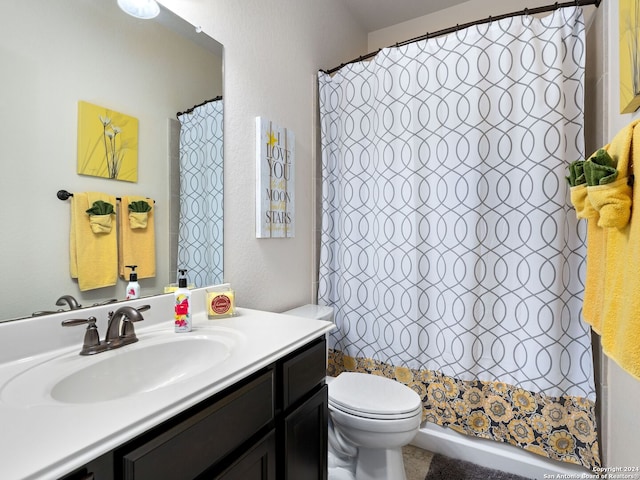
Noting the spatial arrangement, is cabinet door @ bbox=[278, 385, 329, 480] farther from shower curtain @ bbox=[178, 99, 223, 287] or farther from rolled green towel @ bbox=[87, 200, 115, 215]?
rolled green towel @ bbox=[87, 200, 115, 215]

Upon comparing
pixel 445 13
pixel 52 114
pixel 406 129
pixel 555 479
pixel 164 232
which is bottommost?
pixel 555 479

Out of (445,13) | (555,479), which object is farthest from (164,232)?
(445,13)

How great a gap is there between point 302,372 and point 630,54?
1.42 metres

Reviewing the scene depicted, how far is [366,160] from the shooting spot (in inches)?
75.4

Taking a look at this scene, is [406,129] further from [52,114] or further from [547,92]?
[52,114]

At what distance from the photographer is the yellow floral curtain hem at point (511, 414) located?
1.44 meters

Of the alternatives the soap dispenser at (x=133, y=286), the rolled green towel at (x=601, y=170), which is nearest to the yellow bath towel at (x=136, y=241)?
the soap dispenser at (x=133, y=286)

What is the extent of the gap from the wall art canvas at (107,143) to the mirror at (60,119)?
18mm

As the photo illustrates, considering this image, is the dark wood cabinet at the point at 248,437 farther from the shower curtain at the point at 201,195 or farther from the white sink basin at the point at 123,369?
the shower curtain at the point at 201,195

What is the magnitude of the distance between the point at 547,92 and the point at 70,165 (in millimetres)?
1889

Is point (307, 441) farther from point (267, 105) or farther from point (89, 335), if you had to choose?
point (267, 105)

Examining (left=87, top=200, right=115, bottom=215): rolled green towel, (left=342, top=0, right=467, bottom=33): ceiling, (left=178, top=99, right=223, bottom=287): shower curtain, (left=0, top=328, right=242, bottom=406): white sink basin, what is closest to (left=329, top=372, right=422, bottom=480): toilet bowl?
(left=0, top=328, right=242, bottom=406): white sink basin

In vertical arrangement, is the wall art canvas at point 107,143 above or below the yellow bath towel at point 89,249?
above

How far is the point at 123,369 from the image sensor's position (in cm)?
87
